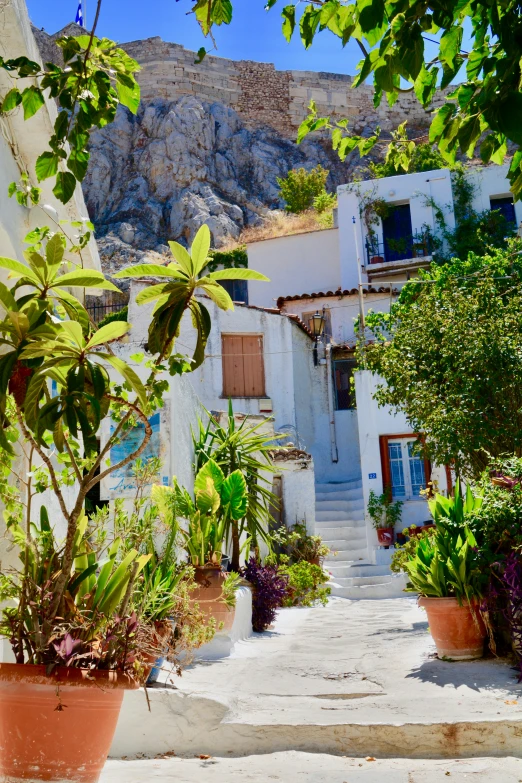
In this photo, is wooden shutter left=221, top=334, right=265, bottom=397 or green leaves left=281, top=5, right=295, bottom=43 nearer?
green leaves left=281, top=5, right=295, bottom=43

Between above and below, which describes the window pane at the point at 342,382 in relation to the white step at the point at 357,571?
above

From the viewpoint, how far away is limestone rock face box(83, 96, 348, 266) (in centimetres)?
3447

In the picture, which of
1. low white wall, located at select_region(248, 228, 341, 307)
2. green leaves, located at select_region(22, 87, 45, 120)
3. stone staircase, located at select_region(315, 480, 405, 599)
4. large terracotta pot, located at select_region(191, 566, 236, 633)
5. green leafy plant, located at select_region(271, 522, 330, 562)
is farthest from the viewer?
low white wall, located at select_region(248, 228, 341, 307)

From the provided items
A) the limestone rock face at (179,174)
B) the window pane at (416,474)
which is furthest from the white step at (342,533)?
the limestone rock face at (179,174)

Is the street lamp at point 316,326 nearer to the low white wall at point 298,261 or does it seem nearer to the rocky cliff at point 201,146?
the low white wall at point 298,261

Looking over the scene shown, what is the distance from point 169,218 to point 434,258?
581 inches

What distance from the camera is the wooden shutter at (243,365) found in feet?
66.9

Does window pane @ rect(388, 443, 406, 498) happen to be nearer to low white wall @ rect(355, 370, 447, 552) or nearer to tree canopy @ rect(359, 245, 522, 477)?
low white wall @ rect(355, 370, 447, 552)

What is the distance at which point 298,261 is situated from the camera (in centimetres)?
2562

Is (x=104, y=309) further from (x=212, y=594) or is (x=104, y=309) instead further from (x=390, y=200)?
(x=212, y=594)

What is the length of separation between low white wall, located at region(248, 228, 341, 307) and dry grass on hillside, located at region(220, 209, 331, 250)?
0.99ft

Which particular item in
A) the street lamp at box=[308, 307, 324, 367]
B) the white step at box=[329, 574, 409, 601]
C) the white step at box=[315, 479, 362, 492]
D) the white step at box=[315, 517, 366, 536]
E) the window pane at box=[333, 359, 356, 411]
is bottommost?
the white step at box=[329, 574, 409, 601]

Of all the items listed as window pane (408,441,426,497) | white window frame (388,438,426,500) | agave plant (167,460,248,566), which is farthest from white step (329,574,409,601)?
agave plant (167,460,248,566)

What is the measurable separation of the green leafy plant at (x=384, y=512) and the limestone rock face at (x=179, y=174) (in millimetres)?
18793
